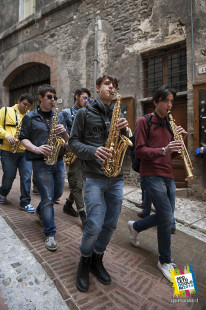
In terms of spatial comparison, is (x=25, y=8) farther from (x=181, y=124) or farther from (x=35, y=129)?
(x=35, y=129)

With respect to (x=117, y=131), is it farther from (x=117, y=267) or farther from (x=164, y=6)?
(x=164, y=6)

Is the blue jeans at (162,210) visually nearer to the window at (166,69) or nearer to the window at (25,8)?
the window at (166,69)

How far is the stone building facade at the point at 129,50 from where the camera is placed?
5328mm

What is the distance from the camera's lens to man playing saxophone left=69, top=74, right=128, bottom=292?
187 cm

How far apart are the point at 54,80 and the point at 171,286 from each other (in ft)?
26.5

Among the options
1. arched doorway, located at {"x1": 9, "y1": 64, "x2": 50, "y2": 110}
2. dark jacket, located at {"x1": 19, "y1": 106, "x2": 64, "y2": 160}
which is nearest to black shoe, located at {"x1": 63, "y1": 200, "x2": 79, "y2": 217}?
dark jacket, located at {"x1": 19, "y1": 106, "x2": 64, "y2": 160}

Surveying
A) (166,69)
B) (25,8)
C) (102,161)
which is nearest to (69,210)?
(102,161)

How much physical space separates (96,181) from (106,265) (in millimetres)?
1115

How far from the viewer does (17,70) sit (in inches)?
400

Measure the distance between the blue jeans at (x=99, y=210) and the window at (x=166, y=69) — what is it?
502 cm

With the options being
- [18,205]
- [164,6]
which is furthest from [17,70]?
[18,205]

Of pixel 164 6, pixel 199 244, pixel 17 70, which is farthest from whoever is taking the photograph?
pixel 17 70

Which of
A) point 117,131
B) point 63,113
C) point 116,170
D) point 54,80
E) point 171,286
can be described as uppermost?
point 54,80

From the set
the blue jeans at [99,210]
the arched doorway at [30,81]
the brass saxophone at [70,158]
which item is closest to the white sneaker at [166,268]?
the blue jeans at [99,210]
